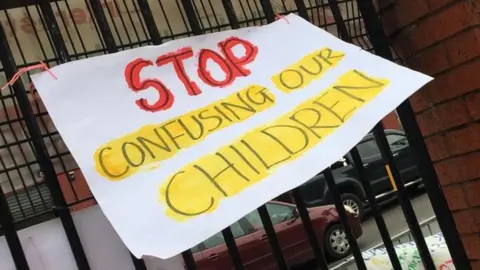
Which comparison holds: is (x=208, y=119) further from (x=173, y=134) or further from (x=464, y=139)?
(x=464, y=139)

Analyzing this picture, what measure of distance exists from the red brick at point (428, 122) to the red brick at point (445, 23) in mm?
254

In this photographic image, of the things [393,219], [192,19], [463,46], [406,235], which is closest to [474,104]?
[463,46]

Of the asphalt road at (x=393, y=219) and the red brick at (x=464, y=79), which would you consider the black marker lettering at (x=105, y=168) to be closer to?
the red brick at (x=464, y=79)

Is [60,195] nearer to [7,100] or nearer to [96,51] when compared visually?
[7,100]

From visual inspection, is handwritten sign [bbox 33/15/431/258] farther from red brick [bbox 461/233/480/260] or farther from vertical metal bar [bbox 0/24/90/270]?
red brick [bbox 461/233/480/260]

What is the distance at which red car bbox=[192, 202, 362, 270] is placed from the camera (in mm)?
6293

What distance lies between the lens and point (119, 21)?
86.5 inches

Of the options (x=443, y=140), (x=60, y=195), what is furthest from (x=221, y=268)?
(x=60, y=195)

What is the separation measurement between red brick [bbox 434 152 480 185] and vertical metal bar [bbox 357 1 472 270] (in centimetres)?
5

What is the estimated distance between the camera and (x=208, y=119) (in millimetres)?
1781

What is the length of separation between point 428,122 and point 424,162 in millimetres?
166

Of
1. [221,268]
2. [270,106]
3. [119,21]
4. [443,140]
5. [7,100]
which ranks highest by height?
[119,21]

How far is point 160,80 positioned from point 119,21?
492mm

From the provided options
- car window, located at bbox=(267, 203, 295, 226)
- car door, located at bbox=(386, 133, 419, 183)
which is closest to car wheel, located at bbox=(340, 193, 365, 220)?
car door, located at bbox=(386, 133, 419, 183)
